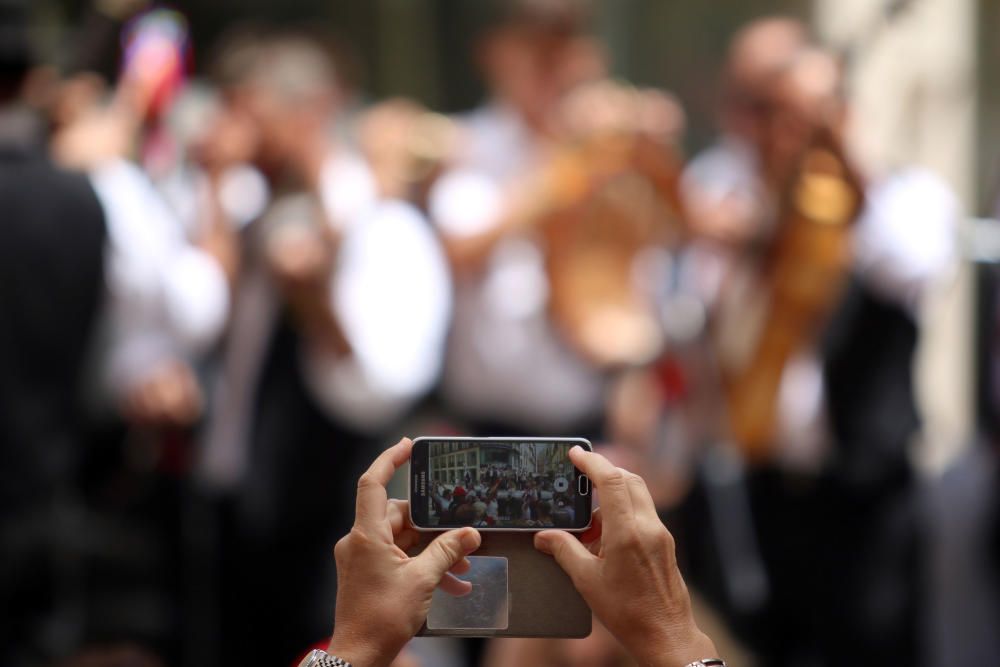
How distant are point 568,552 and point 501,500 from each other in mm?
58

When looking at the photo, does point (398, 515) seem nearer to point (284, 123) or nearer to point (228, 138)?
point (284, 123)

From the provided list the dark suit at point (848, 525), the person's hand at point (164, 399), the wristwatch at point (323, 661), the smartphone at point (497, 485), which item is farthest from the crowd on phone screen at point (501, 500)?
the person's hand at point (164, 399)

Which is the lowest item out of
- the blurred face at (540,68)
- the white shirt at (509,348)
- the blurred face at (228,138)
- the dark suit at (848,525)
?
the dark suit at (848,525)

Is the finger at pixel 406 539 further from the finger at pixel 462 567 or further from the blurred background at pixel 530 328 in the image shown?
the blurred background at pixel 530 328

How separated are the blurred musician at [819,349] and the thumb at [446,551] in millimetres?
1965

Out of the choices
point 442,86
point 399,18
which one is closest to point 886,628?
point 442,86

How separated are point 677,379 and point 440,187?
0.60 metres

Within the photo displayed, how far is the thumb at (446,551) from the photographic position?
3.34 feet

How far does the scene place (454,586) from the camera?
104cm

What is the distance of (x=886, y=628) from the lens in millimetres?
3002

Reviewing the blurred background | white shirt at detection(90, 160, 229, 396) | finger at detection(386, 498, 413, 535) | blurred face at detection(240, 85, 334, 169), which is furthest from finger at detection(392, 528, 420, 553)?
blurred face at detection(240, 85, 334, 169)

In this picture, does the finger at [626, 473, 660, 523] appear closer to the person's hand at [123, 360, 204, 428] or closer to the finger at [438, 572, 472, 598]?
the finger at [438, 572, 472, 598]

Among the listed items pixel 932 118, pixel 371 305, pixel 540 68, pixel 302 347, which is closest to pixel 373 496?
pixel 371 305

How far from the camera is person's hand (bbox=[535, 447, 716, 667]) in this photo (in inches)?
39.5
